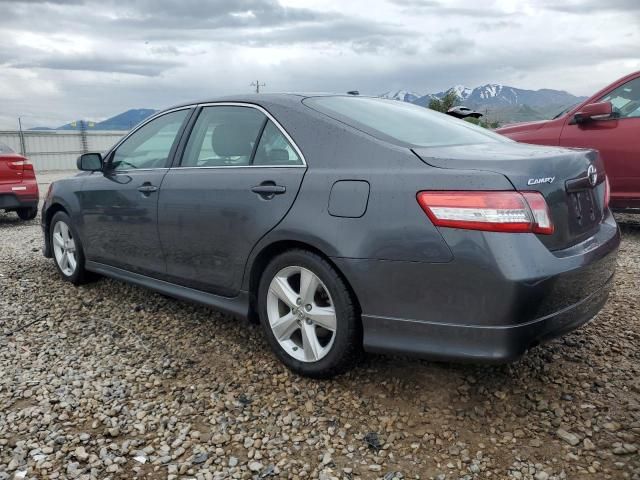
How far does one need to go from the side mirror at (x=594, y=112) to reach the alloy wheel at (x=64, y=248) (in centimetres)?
522

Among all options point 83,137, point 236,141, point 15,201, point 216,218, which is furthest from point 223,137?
point 83,137

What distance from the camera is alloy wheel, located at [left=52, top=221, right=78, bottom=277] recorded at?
492 cm

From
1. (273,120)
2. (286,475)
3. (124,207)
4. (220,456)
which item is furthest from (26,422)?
(273,120)

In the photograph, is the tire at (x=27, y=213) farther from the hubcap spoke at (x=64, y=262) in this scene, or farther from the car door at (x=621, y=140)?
the car door at (x=621, y=140)

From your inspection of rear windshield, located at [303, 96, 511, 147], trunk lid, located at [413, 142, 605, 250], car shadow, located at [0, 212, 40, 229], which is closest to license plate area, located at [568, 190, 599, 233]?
trunk lid, located at [413, 142, 605, 250]

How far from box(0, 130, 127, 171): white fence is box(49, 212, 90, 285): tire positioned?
23.0 meters

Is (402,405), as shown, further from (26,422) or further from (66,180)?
(66,180)

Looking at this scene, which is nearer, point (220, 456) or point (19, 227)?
point (220, 456)

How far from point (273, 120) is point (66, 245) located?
268 cm

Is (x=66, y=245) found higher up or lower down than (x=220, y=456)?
higher up

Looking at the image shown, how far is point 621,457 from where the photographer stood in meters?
2.39

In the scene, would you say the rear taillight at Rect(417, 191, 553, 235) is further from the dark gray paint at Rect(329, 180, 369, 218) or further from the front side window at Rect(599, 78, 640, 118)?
the front side window at Rect(599, 78, 640, 118)

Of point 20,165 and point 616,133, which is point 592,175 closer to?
point 616,133

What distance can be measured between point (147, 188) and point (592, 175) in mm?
2720
